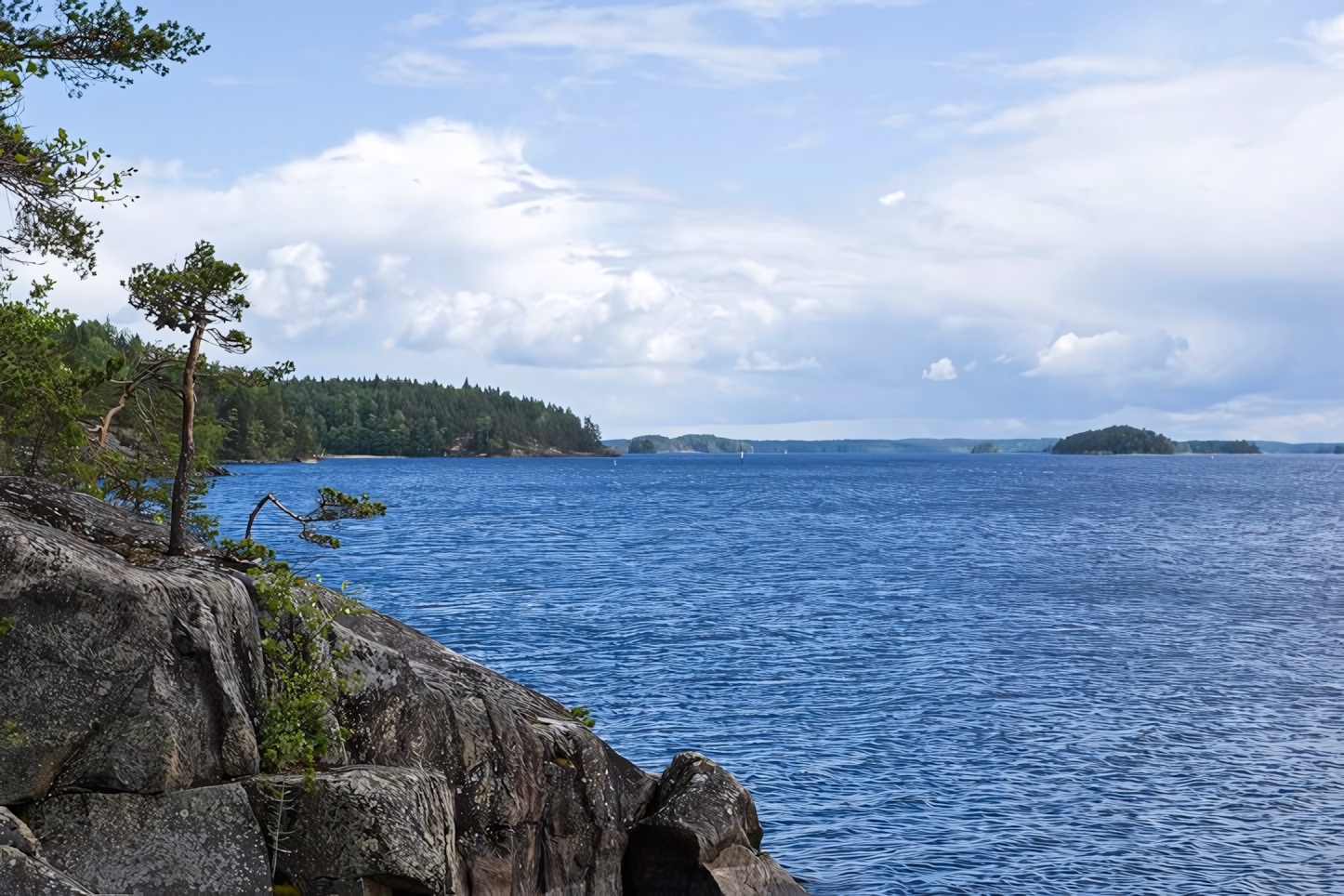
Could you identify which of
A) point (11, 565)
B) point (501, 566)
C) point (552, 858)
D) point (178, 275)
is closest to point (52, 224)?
point (178, 275)

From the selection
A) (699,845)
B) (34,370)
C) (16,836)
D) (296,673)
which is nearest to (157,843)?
(16,836)

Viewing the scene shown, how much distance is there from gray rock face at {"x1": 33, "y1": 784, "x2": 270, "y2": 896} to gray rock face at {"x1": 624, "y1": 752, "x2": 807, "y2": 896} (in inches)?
257

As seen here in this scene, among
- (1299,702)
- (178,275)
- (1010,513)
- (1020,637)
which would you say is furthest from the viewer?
(1010,513)

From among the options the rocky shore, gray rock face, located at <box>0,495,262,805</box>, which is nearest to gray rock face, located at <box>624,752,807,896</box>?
the rocky shore

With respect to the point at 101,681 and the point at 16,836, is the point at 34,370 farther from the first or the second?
the point at 16,836

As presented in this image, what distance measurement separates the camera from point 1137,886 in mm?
20047

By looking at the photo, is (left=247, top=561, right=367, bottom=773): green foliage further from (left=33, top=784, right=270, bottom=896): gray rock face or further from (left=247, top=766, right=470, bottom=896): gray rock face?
(left=33, top=784, right=270, bottom=896): gray rock face

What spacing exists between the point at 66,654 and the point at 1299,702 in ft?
107

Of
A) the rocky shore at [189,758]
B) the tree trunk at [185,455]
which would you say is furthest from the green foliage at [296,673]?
the tree trunk at [185,455]

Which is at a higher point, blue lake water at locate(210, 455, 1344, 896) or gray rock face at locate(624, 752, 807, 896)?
gray rock face at locate(624, 752, 807, 896)

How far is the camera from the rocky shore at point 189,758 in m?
11.5

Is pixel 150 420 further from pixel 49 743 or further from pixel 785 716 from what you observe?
pixel 785 716

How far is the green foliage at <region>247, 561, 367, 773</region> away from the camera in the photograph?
13.0 metres

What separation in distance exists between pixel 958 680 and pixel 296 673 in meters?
26.6
